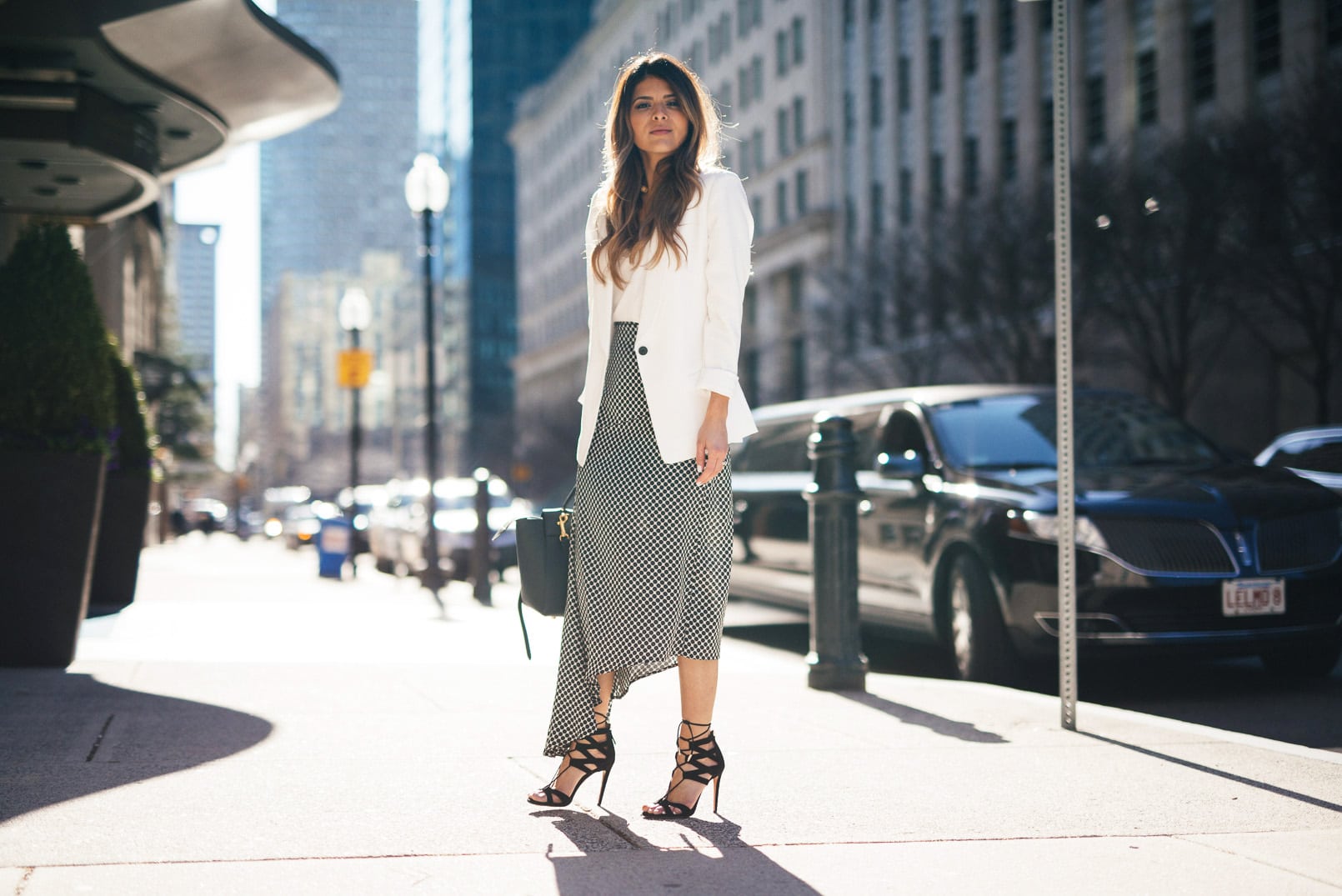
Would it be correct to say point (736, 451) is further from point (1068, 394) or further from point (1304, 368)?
A: point (1304, 368)

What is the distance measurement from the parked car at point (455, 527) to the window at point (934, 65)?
86.8ft

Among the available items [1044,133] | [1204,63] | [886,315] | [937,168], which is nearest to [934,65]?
[937,168]

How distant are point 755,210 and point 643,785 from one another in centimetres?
6122

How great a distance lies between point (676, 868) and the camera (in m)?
3.79

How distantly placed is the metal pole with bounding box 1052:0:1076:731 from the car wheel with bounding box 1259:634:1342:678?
2.30 m

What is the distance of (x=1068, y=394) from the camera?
6.01 meters

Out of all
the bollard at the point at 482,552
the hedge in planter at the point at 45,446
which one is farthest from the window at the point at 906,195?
the hedge in planter at the point at 45,446

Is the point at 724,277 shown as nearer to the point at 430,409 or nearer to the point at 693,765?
the point at 693,765

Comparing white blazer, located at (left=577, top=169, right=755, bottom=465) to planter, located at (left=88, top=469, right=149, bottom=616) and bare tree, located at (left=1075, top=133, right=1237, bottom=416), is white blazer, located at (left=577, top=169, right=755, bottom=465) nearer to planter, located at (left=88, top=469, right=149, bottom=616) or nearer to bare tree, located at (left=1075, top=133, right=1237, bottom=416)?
planter, located at (left=88, top=469, right=149, bottom=616)

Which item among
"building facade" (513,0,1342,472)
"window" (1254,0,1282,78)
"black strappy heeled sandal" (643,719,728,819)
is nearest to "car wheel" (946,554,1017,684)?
"black strappy heeled sandal" (643,719,728,819)

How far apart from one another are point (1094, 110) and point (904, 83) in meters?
12.4

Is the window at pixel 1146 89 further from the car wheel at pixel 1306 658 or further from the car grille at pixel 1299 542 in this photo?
the car grille at pixel 1299 542

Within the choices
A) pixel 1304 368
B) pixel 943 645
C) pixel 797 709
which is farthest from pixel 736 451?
pixel 1304 368

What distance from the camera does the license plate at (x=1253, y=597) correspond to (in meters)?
7.57
